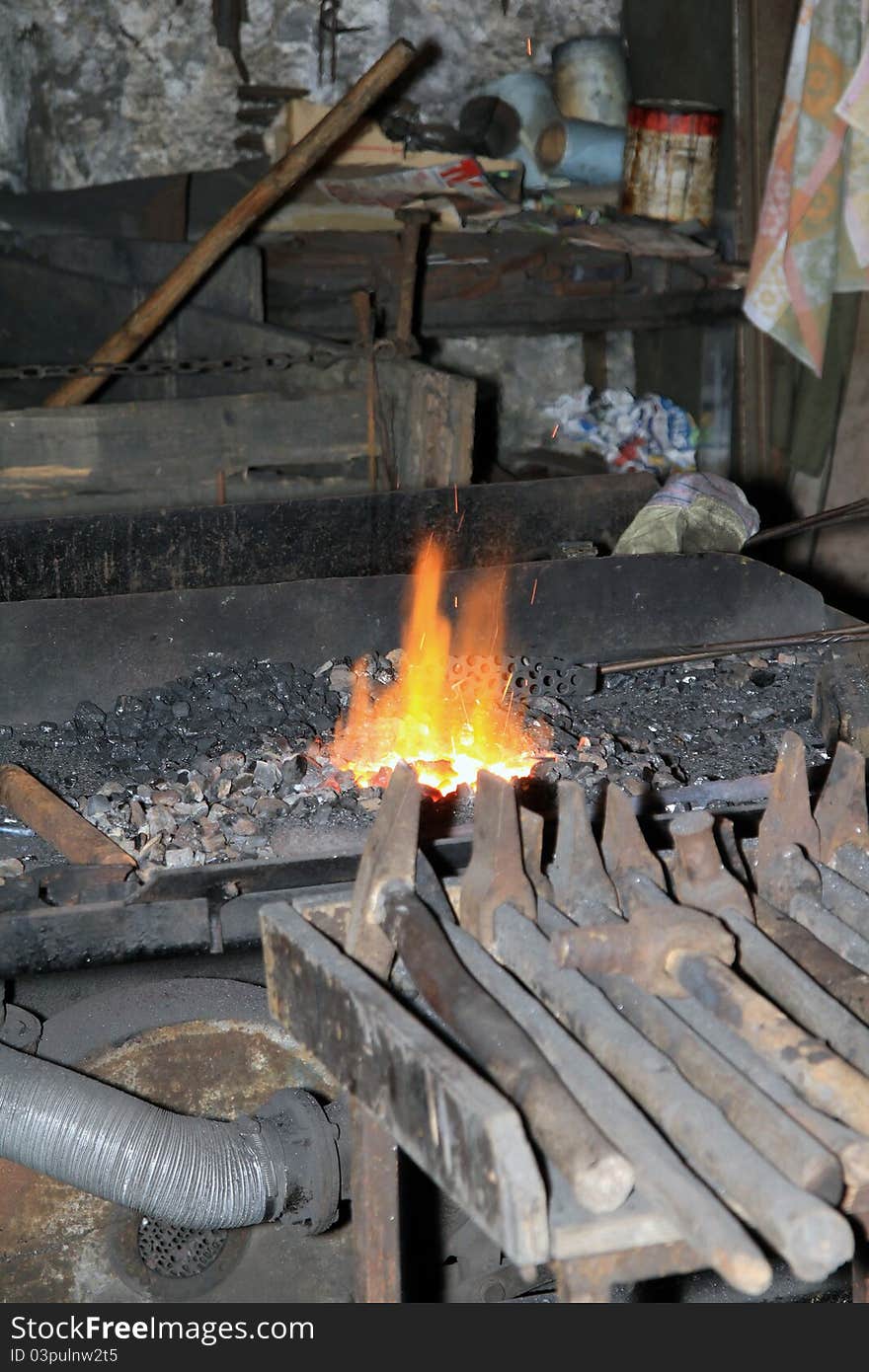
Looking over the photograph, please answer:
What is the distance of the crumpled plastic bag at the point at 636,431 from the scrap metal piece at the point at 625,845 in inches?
197

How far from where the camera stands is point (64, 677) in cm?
345

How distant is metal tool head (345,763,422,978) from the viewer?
1.89 metres

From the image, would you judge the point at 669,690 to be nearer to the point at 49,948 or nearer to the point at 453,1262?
the point at 453,1262

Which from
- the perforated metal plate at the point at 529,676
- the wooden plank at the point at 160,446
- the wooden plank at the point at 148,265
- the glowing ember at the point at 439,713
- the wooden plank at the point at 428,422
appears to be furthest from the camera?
the wooden plank at the point at 148,265

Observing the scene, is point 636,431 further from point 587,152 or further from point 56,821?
point 56,821

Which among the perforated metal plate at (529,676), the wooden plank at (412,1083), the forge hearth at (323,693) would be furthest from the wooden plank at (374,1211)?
the perforated metal plate at (529,676)

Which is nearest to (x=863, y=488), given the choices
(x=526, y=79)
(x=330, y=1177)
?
(x=526, y=79)

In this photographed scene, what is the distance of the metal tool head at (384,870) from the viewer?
1.89 m

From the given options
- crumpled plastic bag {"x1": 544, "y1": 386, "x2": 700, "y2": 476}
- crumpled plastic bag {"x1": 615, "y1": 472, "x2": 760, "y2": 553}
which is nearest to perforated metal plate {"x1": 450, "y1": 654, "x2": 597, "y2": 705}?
crumpled plastic bag {"x1": 615, "y1": 472, "x2": 760, "y2": 553}

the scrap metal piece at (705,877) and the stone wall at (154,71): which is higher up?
the stone wall at (154,71)

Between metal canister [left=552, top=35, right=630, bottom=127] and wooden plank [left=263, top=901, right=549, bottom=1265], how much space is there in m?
6.08

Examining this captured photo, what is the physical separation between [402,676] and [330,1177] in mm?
1317

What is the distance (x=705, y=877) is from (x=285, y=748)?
1.56 metres

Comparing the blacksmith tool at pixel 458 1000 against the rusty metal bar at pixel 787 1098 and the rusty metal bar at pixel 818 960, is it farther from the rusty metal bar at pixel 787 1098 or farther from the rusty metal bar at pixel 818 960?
the rusty metal bar at pixel 818 960
